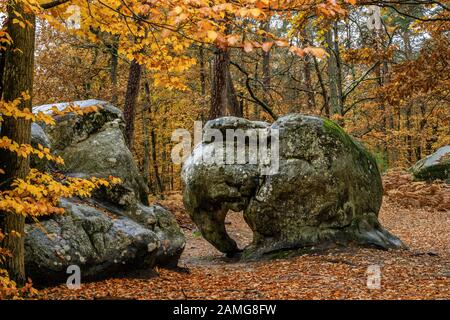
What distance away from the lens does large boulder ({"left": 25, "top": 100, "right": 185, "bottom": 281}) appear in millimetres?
5828

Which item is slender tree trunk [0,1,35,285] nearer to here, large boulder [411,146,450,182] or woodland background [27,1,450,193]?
woodland background [27,1,450,193]

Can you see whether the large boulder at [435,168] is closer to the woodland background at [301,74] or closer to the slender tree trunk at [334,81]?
the woodland background at [301,74]

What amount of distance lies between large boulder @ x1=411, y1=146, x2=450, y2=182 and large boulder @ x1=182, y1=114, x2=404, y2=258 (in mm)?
10878

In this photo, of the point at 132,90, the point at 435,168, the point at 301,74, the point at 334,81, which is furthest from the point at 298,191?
the point at 301,74

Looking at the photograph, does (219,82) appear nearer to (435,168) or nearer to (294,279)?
(294,279)

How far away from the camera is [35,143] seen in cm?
671

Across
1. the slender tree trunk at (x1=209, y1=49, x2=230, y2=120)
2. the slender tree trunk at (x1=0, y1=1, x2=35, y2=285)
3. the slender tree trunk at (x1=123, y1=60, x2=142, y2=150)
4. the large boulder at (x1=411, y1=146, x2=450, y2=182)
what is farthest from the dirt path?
the large boulder at (x1=411, y1=146, x2=450, y2=182)

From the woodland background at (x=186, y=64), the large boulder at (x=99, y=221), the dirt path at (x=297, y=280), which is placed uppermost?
the woodland background at (x=186, y=64)

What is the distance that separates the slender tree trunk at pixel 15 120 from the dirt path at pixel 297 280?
1002 millimetres

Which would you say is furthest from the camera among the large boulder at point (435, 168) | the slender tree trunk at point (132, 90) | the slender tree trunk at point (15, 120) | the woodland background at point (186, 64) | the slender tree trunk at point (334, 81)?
the large boulder at point (435, 168)

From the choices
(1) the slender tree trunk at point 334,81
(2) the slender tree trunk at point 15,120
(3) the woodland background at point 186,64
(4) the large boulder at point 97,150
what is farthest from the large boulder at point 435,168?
(2) the slender tree trunk at point 15,120

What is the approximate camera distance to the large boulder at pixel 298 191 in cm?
841
